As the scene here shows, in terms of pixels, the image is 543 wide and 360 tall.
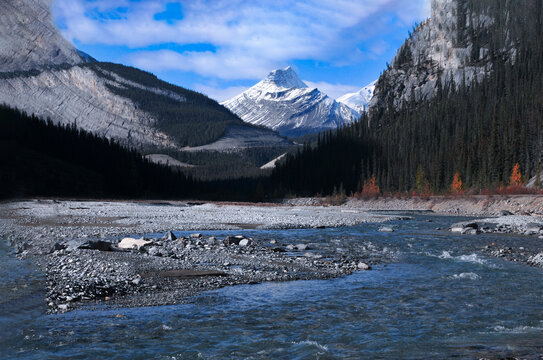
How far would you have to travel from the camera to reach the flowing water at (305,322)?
374 inches

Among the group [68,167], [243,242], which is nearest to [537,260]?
[243,242]

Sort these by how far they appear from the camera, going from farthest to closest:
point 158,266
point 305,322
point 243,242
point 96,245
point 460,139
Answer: point 460,139
point 243,242
point 96,245
point 158,266
point 305,322

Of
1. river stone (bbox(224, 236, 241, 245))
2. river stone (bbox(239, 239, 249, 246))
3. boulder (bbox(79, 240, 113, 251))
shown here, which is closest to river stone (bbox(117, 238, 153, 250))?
boulder (bbox(79, 240, 113, 251))

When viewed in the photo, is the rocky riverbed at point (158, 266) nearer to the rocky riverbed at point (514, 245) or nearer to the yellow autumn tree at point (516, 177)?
the rocky riverbed at point (514, 245)

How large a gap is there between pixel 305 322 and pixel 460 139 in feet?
392

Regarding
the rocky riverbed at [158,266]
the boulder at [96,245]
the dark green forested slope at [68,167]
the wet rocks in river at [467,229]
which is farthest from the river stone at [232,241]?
the dark green forested slope at [68,167]

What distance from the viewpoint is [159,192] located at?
138m

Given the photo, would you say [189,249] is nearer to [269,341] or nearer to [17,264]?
[17,264]

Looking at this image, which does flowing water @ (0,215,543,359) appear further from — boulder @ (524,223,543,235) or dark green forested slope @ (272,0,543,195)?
dark green forested slope @ (272,0,543,195)

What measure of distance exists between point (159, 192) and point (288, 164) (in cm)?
7002

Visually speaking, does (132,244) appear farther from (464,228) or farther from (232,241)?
(464,228)

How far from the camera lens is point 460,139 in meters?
118

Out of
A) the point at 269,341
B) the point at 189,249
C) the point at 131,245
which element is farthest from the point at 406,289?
the point at 131,245

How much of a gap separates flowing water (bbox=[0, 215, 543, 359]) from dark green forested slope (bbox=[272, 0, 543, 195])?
8862 cm
